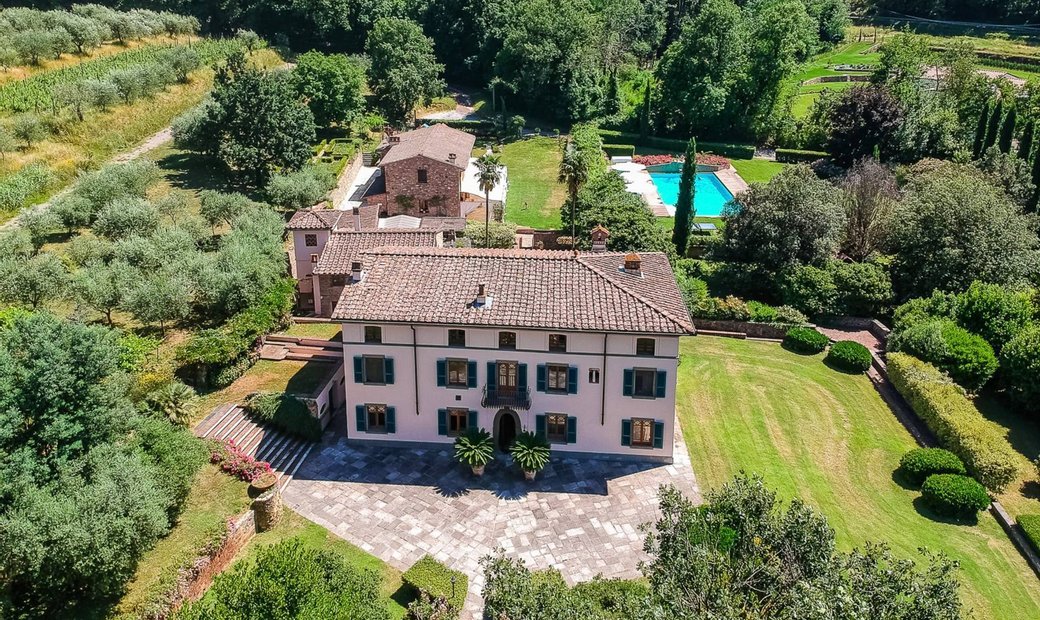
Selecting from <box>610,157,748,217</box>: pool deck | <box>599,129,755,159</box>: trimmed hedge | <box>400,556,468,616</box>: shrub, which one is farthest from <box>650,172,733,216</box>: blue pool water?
<box>400,556,468,616</box>: shrub

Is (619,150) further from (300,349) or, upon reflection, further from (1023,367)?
(300,349)

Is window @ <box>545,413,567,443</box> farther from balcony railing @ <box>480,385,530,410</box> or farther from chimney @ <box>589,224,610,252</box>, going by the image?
chimney @ <box>589,224,610,252</box>

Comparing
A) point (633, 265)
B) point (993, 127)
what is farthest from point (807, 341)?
point (993, 127)

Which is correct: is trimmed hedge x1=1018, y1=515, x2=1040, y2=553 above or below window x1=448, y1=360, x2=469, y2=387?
below

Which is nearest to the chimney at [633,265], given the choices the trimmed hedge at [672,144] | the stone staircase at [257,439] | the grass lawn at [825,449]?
the grass lawn at [825,449]

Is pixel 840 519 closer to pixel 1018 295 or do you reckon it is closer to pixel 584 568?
pixel 584 568

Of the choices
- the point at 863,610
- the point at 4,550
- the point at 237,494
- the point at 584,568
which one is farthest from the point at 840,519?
the point at 4,550

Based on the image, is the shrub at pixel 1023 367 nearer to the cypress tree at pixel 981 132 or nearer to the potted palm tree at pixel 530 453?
the potted palm tree at pixel 530 453
